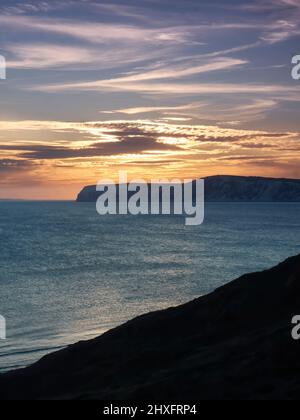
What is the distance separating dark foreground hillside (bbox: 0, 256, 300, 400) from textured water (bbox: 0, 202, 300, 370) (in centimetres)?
1047

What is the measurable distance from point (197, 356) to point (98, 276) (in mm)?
57494

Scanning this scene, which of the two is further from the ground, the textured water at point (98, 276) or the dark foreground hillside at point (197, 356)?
the textured water at point (98, 276)

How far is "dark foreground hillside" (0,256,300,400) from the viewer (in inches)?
994

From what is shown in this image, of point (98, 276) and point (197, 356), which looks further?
point (98, 276)

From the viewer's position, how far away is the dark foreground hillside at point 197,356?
2525 cm

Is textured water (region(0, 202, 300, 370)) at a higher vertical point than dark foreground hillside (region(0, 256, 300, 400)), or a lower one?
higher

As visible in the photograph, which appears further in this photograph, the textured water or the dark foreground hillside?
the textured water

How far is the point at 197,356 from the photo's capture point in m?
28.7

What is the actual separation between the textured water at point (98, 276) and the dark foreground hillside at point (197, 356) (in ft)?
34.3

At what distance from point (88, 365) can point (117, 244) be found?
349 feet

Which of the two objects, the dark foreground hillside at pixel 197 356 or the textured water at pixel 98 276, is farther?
the textured water at pixel 98 276

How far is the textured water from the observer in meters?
51.8

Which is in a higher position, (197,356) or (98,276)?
(98,276)
